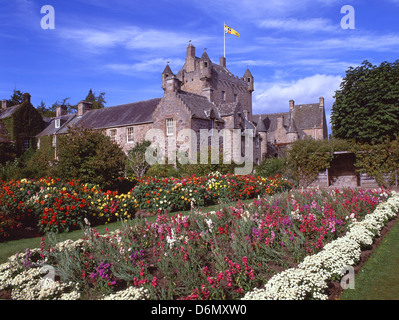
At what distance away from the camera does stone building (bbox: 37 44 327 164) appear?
30.0 meters

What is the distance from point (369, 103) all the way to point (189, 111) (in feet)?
46.9

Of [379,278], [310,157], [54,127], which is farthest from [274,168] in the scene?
[54,127]

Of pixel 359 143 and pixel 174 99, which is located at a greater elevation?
pixel 174 99

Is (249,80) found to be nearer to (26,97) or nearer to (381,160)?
(381,160)

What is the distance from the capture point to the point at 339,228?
7.75 metres

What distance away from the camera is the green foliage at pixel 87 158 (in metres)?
14.1

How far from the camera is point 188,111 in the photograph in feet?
95.3

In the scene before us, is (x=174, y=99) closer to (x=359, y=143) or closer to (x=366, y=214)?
(x=359, y=143)

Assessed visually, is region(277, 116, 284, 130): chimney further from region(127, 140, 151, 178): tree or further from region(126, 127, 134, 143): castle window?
region(127, 140, 151, 178): tree

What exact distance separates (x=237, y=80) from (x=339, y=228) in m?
38.1

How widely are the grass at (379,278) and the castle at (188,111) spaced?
21990 mm

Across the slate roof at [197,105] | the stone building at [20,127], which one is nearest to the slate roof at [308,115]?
the slate roof at [197,105]

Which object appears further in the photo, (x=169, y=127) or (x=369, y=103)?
(x=169, y=127)
